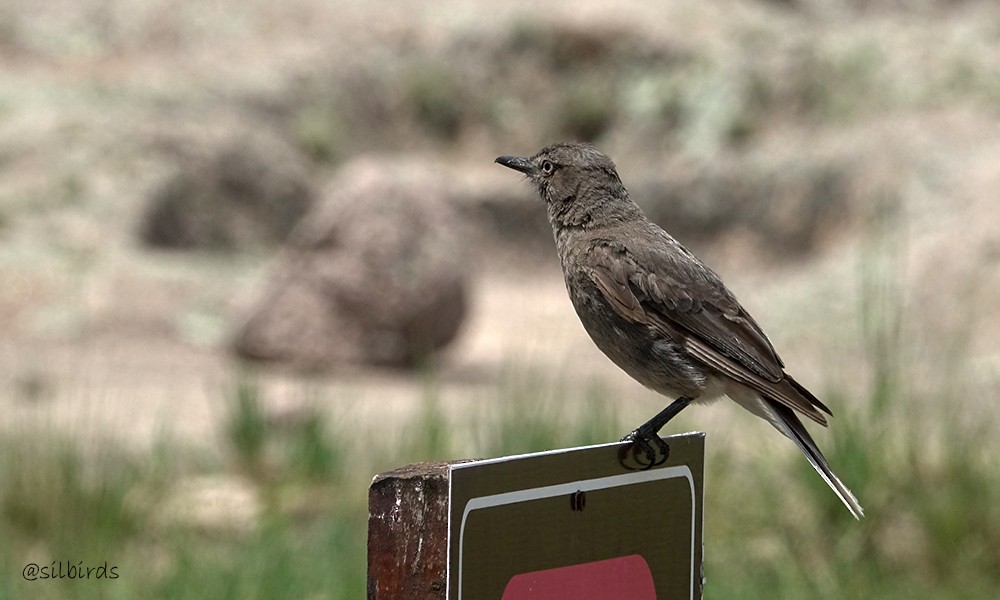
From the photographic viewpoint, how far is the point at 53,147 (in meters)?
13.9

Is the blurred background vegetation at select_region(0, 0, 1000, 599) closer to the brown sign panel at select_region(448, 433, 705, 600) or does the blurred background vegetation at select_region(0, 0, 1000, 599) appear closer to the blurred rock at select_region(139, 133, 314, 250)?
the blurred rock at select_region(139, 133, 314, 250)

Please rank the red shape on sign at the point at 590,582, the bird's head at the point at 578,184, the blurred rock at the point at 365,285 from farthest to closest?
the blurred rock at the point at 365,285, the bird's head at the point at 578,184, the red shape on sign at the point at 590,582

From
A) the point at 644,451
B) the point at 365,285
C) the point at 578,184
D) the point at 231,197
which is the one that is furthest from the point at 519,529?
the point at 231,197

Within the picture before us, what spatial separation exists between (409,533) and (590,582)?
359 mm

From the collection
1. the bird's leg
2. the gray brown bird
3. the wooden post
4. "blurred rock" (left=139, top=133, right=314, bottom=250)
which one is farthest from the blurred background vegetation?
the wooden post

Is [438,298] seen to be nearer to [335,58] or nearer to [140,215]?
[140,215]

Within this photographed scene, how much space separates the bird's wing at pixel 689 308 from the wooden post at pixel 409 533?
0.95 meters

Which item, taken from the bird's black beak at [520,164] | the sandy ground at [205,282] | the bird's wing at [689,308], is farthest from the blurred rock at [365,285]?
the bird's wing at [689,308]

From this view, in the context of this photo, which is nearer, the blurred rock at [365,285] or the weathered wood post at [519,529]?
the weathered wood post at [519,529]

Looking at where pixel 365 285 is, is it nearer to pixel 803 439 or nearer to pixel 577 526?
pixel 803 439

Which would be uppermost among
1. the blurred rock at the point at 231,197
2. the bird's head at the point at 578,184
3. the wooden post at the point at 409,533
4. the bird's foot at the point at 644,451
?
the blurred rock at the point at 231,197

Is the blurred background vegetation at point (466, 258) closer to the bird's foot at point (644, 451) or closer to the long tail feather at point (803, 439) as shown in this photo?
the long tail feather at point (803, 439)

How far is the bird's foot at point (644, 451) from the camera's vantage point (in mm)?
2697

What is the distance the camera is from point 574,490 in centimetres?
255
